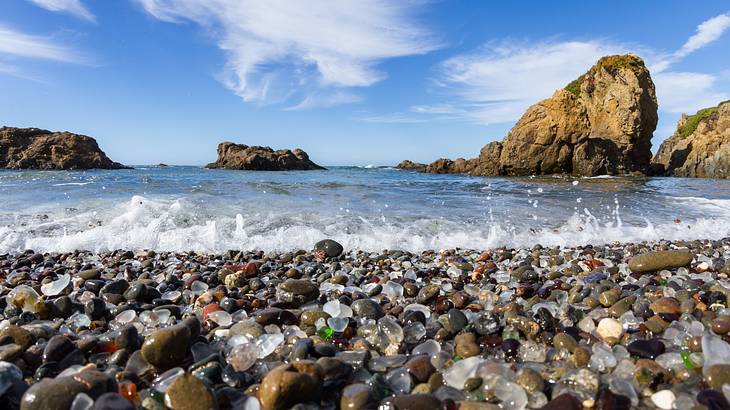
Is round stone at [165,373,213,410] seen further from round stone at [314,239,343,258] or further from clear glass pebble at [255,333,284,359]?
round stone at [314,239,343,258]

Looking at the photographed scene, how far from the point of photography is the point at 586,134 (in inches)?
1458

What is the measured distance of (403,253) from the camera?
5.13 metres

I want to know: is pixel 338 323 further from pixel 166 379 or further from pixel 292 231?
pixel 292 231

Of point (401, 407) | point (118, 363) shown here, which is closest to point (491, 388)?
point (401, 407)

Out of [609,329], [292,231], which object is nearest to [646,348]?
[609,329]

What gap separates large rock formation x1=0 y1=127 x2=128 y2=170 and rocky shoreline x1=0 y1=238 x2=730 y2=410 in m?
58.4

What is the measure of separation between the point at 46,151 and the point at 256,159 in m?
26.3

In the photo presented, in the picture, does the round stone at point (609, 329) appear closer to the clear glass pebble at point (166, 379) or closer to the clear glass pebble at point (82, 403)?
the clear glass pebble at point (166, 379)

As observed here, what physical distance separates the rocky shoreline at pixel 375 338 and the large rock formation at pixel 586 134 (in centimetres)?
3536

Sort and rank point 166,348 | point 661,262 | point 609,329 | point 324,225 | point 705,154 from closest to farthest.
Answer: point 166,348
point 609,329
point 661,262
point 324,225
point 705,154

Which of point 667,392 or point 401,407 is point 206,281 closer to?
point 401,407

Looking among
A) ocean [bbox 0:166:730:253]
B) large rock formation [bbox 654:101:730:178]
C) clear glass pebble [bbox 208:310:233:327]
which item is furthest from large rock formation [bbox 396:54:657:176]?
clear glass pebble [bbox 208:310:233:327]

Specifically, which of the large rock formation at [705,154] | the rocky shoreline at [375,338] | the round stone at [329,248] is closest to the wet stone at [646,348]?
the rocky shoreline at [375,338]

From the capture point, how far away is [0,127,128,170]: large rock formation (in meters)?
50.2
